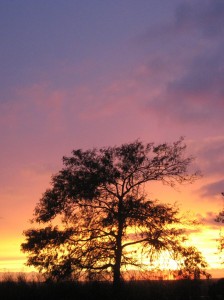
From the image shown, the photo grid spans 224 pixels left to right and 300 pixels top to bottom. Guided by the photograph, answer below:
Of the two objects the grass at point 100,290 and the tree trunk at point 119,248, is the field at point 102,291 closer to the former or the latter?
the grass at point 100,290

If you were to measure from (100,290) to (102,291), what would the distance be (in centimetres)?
18

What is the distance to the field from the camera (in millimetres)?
35094

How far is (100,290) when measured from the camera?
120ft

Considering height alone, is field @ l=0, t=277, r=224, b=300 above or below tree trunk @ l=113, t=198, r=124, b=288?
below

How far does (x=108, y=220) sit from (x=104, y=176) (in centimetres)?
354

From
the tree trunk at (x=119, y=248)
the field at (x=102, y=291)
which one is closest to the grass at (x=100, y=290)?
the field at (x=102, y=291)

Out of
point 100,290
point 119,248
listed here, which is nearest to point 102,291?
point 100,290

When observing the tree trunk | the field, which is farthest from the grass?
the tree trunk

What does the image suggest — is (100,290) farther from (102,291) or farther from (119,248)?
(119,248)

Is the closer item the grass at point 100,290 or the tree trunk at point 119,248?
the grass at point 100,290

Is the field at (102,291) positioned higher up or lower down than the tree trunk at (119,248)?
lower down

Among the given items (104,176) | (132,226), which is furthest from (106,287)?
(104,176)

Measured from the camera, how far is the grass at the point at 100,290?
115 ft

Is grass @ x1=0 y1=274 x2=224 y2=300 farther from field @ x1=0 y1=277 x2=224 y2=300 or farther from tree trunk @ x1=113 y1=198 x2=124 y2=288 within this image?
tree trunk @ x1=113 y1=198 x2=124 y2=288
